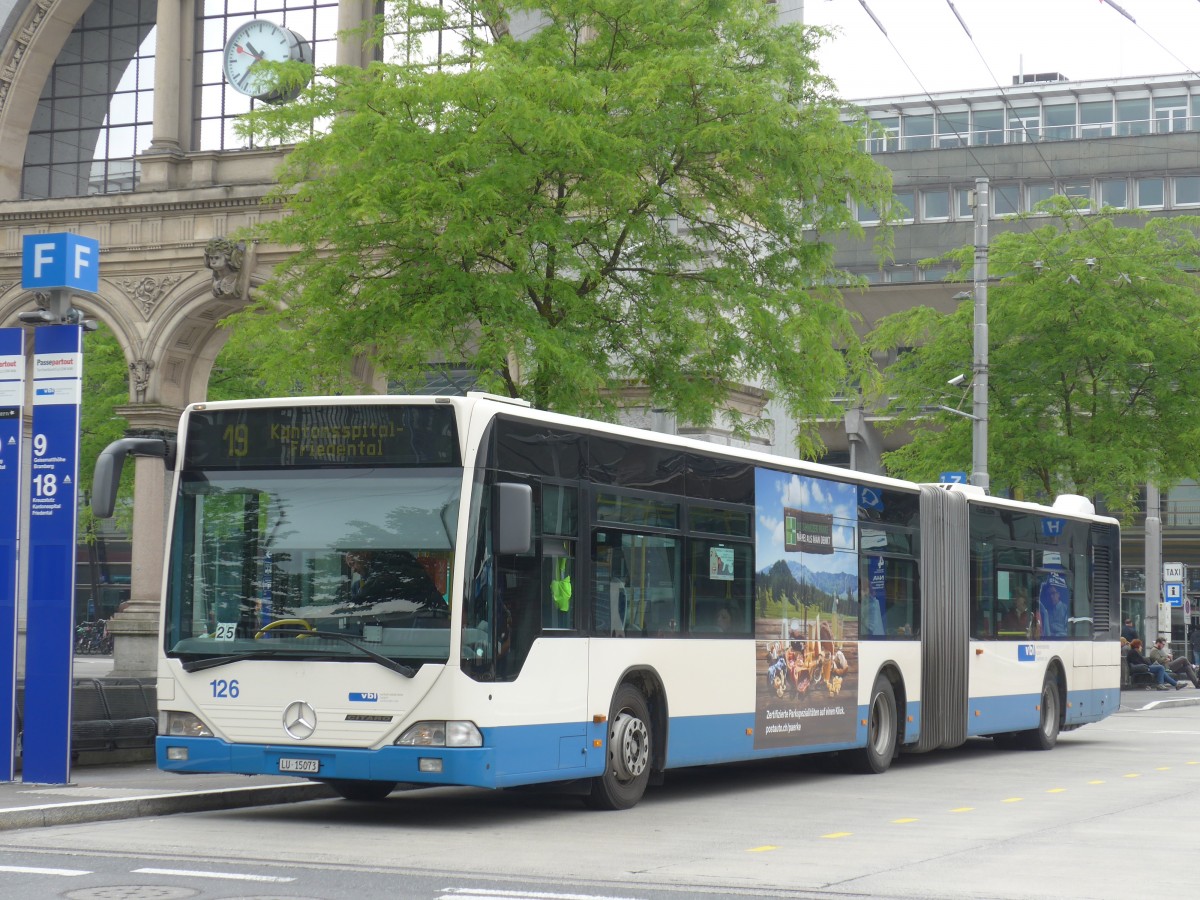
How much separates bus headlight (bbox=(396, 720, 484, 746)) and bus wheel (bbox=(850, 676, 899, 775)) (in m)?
6.84

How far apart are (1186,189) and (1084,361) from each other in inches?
1114

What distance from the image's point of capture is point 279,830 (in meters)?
11.8

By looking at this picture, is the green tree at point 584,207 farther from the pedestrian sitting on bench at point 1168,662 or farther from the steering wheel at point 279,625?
the pedestrian sitting on bench at point 1168,662

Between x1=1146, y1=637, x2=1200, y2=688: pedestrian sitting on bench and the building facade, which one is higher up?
the building facade

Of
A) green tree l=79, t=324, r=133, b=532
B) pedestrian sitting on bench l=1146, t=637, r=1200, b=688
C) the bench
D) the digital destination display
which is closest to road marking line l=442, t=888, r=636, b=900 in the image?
the digital destination display

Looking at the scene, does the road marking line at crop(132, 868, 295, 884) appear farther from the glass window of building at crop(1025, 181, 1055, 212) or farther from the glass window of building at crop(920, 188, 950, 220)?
the glass window of building at crop(1025, 181, 1055, 212)

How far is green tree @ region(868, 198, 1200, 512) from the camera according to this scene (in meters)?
32.3

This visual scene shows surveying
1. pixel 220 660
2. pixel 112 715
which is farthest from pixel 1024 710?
pixel 220 660

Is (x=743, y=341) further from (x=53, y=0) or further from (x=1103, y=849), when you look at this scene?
→ (x=53, y=0)

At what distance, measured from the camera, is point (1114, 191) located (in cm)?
5969

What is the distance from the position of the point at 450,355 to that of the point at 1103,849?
34.0 feet

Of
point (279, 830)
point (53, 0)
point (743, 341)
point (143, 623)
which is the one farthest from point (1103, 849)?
point (53, 0)

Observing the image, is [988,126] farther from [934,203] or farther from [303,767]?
[303,767]

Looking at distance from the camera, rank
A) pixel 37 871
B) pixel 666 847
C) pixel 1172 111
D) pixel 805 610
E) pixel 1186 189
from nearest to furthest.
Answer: pixel 37 871
pixel 666 847
pixel 805 610
pixel 1186 189
pixel 1172 111
